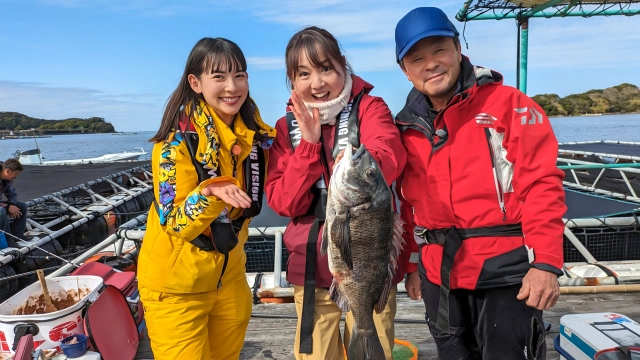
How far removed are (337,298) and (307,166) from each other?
31.7 inches

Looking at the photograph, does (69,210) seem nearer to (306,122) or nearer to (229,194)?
(229,194)

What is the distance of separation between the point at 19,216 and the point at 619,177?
48.9 ft

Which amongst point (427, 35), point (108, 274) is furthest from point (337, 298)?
point (108, 274)

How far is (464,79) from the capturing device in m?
2.40

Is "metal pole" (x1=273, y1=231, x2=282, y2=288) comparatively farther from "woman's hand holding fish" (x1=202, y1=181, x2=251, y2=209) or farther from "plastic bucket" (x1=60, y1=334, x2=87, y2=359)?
"woman's hand holding fish" (x1=202, y1=181, x2=251, y2=209)

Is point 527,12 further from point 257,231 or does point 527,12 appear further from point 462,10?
point 257,231

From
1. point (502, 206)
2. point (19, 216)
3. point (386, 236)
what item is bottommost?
point (19, 216)

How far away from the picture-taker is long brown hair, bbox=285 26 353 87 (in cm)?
240

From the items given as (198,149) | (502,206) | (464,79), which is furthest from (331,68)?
(502,206)

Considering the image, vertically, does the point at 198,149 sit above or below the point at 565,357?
above

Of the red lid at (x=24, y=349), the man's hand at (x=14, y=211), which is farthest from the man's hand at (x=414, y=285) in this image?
the man's hand at (x=14, y=211)

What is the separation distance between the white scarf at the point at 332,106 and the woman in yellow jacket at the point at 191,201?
43cm

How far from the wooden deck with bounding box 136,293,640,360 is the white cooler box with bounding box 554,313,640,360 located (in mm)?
1042

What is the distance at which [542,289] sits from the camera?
80.4 inches
